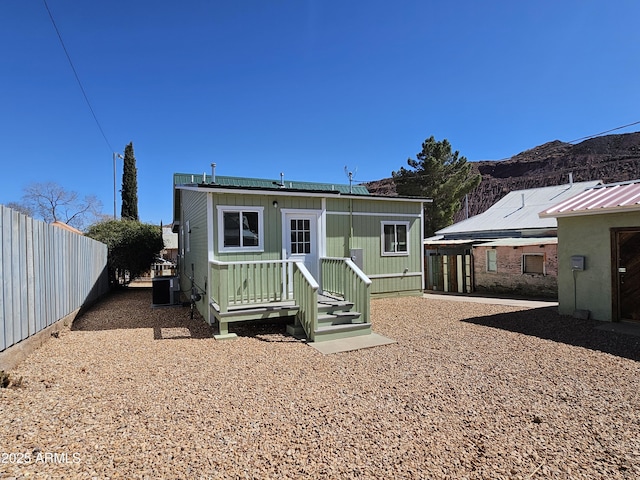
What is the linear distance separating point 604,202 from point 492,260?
252 inches

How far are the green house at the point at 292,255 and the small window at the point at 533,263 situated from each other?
4.96m

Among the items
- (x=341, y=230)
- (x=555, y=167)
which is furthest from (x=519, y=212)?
(x=555, y=167)

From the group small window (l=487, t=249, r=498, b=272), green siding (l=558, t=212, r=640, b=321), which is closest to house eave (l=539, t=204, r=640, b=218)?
green siding (l=558, t=212, r=640, b=321)

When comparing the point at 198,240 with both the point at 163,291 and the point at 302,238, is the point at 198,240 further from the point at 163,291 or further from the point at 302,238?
the point at 302,238

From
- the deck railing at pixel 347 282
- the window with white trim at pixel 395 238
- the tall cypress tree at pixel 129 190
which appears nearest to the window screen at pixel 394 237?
the window with white trim at pixel 395 238

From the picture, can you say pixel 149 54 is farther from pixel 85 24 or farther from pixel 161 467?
pixel 161 467

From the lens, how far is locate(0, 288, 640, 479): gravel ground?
8.29 ft

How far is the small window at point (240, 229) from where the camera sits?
750 cm

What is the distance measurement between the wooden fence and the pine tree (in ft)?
81.8

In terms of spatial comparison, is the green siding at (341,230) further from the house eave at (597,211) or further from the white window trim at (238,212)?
the house eave at (597,211)

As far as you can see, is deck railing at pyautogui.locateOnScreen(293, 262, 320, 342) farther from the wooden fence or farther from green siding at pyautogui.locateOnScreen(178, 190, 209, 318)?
the wooden fence

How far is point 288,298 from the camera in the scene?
7695 mm

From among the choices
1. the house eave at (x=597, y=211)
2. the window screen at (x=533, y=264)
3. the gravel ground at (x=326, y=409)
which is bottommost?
the gravel ground at (x=326, y=409)

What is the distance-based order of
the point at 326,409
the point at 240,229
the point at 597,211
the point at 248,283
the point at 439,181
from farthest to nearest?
1. the point at 439,181
2. the point at 240,229
3. the point at 597,211
4. the point at 248,283
5. the point at 326,409
